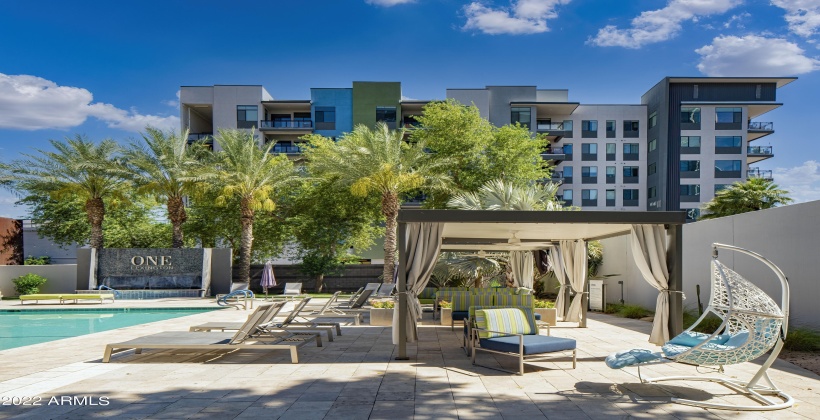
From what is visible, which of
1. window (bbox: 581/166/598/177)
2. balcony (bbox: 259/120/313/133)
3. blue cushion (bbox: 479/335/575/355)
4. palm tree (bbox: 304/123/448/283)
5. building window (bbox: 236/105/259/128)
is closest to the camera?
blue cushion (bbox: 479/335/575/355)

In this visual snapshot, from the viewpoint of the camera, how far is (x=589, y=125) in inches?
1876

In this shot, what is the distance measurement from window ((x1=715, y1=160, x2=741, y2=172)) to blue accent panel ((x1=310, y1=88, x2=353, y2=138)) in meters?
28.0

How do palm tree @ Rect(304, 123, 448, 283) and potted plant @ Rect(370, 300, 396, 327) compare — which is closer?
potted plant @ Rect(370, 300, 396, 327)

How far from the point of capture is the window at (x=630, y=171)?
4762 cm

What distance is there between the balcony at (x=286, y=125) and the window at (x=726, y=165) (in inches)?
1217

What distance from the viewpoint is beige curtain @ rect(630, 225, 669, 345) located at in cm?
960

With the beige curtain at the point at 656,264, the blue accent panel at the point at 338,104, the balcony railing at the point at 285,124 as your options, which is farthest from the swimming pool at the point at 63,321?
the blue accent panel at the point at 338,104

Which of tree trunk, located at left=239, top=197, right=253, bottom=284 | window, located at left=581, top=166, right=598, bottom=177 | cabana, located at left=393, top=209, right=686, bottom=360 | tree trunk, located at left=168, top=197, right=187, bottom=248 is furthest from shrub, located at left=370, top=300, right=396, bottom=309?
window, located at left=581, top=166, right=598, bottom=177

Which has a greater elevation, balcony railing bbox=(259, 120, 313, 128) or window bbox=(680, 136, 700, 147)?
balcony railing bbox=(259, 120, 313, 128)

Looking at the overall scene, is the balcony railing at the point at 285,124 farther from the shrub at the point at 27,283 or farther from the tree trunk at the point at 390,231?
the tree trunk at the point at 390,231

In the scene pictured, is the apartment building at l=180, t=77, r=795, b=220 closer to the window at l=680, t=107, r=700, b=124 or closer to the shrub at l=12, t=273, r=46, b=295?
the window at l=680, t=107, r=700, b=124

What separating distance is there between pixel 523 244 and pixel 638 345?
5.49 m

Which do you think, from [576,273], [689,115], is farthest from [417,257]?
[689,115]

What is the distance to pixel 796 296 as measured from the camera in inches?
437
